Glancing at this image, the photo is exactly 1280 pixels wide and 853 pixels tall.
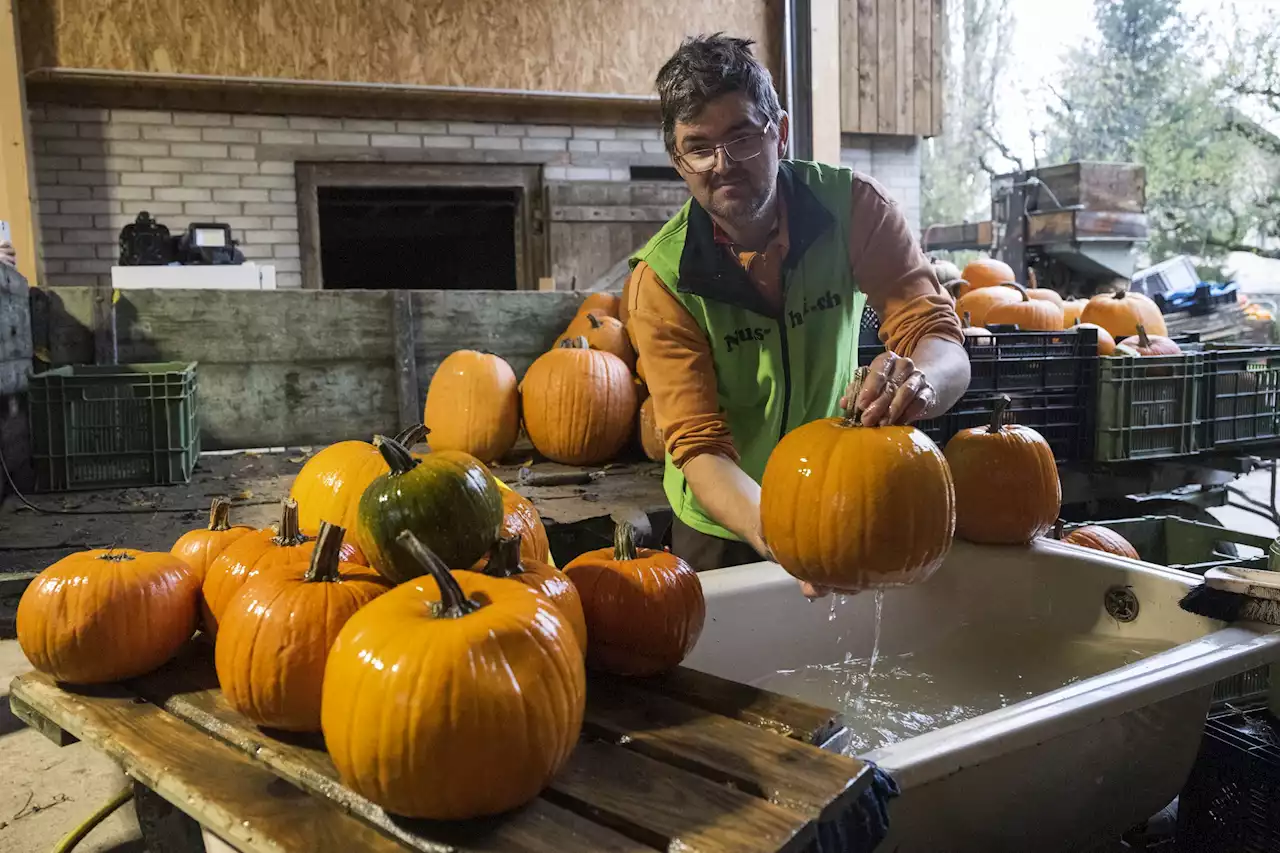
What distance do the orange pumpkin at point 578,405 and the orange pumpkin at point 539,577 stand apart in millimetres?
2742

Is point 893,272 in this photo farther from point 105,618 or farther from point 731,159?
point 105,618

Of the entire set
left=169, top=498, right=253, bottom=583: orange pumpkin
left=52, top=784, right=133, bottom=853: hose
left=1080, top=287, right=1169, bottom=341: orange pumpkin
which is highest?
left=1080, top=287, right=1169, bottom=341: orange pumpkin

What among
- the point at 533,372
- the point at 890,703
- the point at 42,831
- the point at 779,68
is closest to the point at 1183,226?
the point at 779,68

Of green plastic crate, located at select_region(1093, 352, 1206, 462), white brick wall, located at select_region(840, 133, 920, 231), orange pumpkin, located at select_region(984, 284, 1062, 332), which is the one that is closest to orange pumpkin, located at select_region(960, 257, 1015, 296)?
orange pumpkin, located at select_region(984, 284, 1062, 332)

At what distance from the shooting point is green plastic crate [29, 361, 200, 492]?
11.9ft

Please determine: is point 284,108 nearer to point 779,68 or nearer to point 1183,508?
point 779,68

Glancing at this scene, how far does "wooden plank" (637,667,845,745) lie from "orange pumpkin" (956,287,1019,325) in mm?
4051

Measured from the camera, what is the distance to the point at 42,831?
7.18 ft

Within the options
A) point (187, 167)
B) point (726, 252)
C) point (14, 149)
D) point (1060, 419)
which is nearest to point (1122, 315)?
point (1060, 419)

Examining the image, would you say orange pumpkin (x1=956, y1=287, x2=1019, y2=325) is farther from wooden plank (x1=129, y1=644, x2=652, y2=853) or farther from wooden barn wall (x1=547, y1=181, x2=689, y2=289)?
wooden plank (x1=129, y1=644, x2=652, y2=853)

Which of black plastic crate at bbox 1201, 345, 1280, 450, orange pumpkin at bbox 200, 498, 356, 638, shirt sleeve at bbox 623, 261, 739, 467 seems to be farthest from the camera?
black plastic crate at bbox 1201, 345, 1280, 450

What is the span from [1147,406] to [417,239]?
11.3 meters

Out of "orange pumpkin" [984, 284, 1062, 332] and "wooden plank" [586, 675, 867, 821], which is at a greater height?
"orange pumpkin" [984, 284, 1062, 332]

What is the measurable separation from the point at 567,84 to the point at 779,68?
1.76 metres
